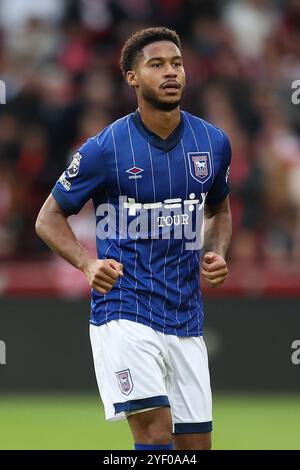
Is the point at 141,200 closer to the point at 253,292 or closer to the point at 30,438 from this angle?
the point at 30,438

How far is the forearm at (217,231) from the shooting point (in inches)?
277

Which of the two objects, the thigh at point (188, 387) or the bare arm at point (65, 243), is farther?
the thigh at point (188, 387)

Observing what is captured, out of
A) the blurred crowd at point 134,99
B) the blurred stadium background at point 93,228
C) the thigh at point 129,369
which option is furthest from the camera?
the blurred crowd at point 134,99

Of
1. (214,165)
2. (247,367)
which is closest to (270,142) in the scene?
(247,367)

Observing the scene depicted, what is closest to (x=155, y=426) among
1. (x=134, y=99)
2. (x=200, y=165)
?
(x=200, y=165)

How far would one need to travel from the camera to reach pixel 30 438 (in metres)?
10.1

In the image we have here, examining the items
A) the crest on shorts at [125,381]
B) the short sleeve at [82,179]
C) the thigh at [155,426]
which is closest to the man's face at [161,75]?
A: the short sleeve at [82,179]

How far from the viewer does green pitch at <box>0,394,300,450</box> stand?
32.1 ft

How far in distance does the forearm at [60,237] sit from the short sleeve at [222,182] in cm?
87

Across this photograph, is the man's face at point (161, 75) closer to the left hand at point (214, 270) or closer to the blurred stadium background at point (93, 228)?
the left hand at point (214, 270)

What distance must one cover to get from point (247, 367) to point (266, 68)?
3.80 meters

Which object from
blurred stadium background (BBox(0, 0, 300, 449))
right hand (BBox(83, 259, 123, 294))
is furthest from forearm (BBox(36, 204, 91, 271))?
blurred stadium background (BBox(0, 0, 300, 449))

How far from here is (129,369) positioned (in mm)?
6348

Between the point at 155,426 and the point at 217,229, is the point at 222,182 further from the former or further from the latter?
the point at 155,426
